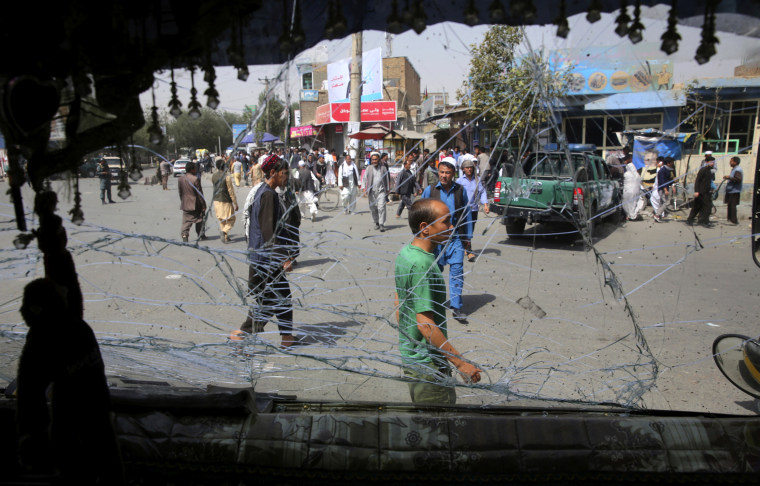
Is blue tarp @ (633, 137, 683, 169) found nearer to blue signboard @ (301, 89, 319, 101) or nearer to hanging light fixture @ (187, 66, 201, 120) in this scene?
blue signboard @ (301, 89, 319, 101)

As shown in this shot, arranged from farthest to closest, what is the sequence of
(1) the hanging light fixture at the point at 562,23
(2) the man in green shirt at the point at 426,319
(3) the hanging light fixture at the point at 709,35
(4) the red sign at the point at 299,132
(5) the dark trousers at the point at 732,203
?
(4) the red sign at the point at 299,132 < (5) the dark trousers at the point at 732,203 < (2) the man in green shirt at the point at 426,319 < (1) the hanging light fixture at the point at 562,23 < (3) the hanging light fixture at the point at 709,35

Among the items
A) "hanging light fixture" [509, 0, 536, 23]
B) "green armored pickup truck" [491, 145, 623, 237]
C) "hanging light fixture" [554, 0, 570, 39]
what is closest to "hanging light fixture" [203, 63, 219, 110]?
"hanging light fixture" [509, 0, 536, 23]

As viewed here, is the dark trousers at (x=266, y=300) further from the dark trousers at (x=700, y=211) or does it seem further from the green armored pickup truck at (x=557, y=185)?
the dark trousers at (x=700, y=211)

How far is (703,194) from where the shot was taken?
2793 mm

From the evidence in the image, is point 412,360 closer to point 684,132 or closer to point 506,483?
point 506,483

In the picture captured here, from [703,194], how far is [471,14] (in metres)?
2.06

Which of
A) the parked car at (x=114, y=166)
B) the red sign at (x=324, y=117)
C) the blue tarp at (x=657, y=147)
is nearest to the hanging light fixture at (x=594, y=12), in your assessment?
the blue tarp at (x=657, y=147)

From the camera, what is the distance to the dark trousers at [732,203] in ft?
13.7

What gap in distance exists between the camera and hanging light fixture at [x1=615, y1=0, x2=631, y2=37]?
4.89ft

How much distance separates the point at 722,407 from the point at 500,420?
2397 mm

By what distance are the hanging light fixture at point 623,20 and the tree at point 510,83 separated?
0.34 m

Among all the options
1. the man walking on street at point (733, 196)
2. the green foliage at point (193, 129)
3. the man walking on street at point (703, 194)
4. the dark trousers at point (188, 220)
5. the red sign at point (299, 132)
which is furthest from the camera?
the dark trousers at point (188, 220)

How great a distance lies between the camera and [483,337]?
3404mm

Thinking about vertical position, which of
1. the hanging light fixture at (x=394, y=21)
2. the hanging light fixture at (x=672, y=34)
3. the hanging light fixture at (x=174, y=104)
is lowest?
the hanging light fixture at (x=174, y=104)
